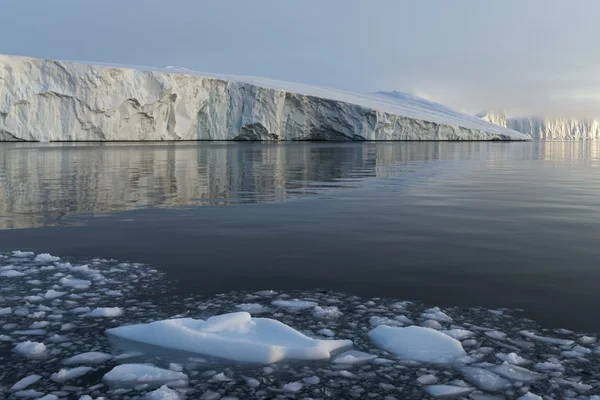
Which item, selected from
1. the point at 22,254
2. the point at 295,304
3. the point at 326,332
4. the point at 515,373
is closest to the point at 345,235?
the point at 295,304

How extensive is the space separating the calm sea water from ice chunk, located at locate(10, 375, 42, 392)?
138 centimetres

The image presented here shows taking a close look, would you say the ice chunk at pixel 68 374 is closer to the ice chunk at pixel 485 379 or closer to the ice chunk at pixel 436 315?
the ice chunk at pixel 485 379

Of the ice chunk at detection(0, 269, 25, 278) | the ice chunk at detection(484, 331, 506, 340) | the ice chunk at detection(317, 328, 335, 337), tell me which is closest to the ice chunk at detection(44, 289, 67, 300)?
the ice chunk at detection(0, 269, 25, 278)

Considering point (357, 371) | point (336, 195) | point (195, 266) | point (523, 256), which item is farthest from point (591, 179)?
point (357, 371)

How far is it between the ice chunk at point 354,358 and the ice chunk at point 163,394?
0.80m

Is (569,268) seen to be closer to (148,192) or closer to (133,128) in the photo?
(148,192)

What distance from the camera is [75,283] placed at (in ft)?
13.0

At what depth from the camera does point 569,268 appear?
4426 millimetres

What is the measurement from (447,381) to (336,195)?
677 cm

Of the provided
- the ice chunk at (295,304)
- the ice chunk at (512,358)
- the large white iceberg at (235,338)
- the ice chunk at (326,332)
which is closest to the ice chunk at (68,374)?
the large white iceberg at (235,338)

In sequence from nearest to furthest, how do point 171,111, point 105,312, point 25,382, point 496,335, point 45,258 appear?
1. point 25,382
2. point 496,335
3. point 105,312
4. point 45,258
5. point 171,111

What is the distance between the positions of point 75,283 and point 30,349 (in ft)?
4.01

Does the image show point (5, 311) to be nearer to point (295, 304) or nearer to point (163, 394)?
point (163, 394)

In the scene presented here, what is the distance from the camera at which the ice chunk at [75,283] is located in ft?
12.8
